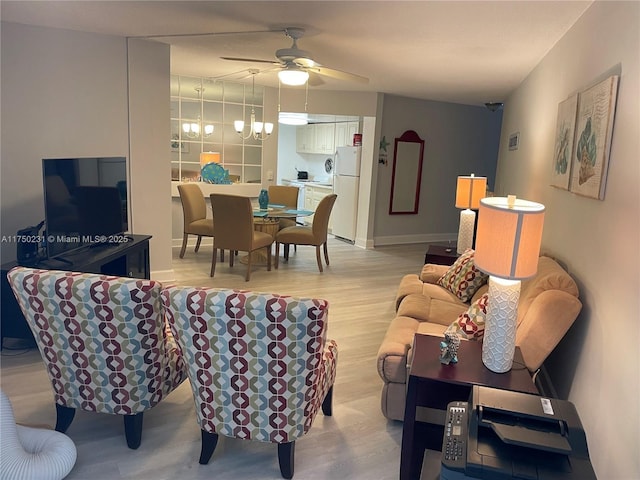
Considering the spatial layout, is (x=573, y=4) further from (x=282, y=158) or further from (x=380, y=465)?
(x=282, y=158)

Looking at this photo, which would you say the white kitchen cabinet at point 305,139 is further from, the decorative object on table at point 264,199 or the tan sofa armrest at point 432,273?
the tan sofa armrest at point 432,273

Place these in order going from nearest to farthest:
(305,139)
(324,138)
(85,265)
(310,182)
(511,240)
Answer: (511,240) → (85,265) → (324,138) → (310,182) → (305,139)

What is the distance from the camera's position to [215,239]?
16.9 feet

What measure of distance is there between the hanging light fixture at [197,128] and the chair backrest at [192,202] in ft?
2.76

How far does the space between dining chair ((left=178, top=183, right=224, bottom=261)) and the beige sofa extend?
3.17 meters

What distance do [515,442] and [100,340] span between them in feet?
5.33

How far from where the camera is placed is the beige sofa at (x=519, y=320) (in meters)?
2.08

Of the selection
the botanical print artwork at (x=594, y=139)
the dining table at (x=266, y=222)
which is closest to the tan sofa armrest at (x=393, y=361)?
the botanical print artwork at (x=594, y=139)

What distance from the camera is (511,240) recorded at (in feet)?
5.91

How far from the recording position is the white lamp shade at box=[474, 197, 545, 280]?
1.78 metres

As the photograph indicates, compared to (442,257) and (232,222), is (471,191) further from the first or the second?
(232,222)

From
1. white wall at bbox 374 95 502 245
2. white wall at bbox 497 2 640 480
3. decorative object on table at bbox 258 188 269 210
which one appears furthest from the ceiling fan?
white wall at bbox 374 95 502 245

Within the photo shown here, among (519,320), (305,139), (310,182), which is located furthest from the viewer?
(305,139)

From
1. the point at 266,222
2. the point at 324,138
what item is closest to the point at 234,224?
the point at 266,222
